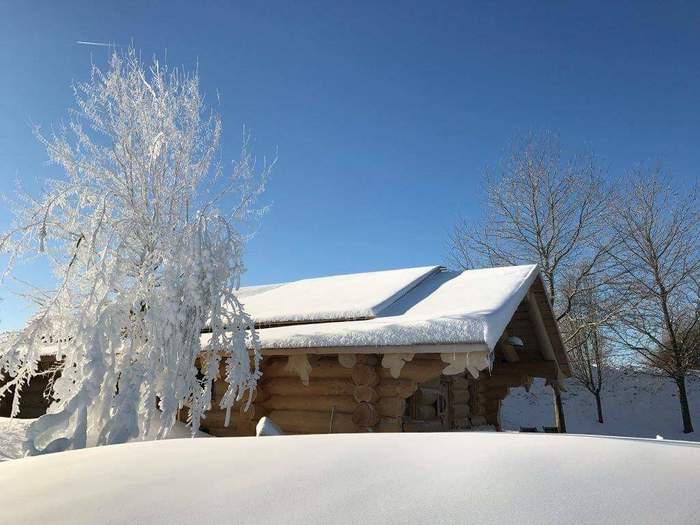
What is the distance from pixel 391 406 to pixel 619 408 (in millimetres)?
18212

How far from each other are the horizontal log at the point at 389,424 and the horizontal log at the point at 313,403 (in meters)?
0.44

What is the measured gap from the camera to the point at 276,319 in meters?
8.09

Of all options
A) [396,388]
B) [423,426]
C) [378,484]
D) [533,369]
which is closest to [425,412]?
[423,426]

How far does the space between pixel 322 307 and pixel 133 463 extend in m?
6.13

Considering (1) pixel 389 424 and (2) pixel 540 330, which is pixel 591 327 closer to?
(2) pixel 540 330

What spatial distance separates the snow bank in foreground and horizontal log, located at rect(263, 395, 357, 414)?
4661 mm

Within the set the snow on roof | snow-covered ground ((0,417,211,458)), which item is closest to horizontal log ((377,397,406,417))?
the snow on roof

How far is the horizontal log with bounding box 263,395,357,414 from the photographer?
675 centimetres

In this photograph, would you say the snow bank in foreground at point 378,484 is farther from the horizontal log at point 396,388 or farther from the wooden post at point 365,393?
the wooden post at point 365,393

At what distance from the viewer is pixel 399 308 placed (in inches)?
302

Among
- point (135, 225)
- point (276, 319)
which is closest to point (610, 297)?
point (276, 319)

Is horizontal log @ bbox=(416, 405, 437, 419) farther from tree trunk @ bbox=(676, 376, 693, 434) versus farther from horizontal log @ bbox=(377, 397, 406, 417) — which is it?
tree trunk @ bbox=(676, 376, 693, 434)

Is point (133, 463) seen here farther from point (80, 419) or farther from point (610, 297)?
point (610, 297)

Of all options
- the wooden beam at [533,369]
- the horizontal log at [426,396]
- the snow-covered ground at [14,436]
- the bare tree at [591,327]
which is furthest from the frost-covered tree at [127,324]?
the bare tree at [591,327]
